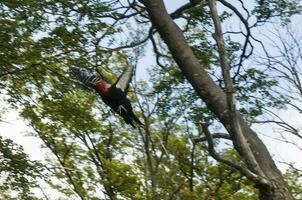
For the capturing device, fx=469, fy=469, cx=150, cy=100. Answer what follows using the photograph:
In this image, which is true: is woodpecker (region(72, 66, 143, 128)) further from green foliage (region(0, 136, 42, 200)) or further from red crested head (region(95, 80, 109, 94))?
green foliage (region(0, 136, 42, 200))

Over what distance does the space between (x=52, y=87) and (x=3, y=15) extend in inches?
85.5

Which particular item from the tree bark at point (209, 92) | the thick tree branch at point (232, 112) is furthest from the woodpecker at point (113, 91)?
the thick tree branch at point (232, 112)

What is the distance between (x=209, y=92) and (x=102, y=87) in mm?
1199

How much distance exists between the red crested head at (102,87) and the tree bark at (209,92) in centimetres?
107

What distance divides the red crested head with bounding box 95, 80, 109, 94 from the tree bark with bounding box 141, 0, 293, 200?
1.07 metres

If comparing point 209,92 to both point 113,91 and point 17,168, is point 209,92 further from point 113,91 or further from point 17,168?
point 17,168

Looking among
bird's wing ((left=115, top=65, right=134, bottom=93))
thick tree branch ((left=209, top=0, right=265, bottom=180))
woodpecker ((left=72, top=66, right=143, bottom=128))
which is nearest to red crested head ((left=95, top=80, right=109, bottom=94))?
woodpecker ((left=72, top=66, right=143, bottom=128))

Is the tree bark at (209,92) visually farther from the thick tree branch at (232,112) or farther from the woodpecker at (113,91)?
the woodpecker at (113,91)

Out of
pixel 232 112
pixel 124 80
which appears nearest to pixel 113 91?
pixel 124 80

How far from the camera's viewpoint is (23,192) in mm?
10281

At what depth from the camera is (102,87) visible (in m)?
4.70

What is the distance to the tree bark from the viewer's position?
4441 mm

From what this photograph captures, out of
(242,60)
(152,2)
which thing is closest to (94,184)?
(242,60)

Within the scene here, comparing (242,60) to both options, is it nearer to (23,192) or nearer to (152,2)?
(152,2)
